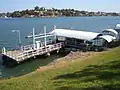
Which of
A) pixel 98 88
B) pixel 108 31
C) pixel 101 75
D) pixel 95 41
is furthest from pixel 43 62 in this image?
pixel 98 88

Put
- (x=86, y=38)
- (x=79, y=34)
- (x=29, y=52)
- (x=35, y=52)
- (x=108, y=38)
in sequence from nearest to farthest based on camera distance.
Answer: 1. (x=29, y=52)
2. (x=35, y=52)
3. (x=108, y=38)
4. (x=86, y=38)
5. (x=79, y=34)

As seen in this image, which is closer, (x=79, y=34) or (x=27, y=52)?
(x=27, y=52)

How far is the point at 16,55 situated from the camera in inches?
1938

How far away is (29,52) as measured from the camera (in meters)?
52.9

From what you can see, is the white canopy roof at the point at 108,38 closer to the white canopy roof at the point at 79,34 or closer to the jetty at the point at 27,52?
the white canopy roof at the point at 79,34

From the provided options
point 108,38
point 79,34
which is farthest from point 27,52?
point 108,38

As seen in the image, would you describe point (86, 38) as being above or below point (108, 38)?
below

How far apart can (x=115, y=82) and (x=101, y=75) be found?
8.42 ft

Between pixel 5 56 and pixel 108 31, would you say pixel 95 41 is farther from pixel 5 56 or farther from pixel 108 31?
Answer: pixel 5 56

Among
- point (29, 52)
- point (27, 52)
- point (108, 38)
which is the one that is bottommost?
point (29, 52)

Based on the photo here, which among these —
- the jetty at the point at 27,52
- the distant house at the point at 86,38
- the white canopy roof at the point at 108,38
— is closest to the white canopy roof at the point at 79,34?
the distant house at the point at 86,38

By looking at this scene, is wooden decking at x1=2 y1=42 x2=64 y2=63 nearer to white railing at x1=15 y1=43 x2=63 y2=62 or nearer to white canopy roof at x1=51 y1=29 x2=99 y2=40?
white railing at x1=15 y1=43 x2=63 y2=62

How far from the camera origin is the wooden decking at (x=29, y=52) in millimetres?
49156

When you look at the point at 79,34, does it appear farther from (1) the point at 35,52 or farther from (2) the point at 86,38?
(1) the point at 35,52
